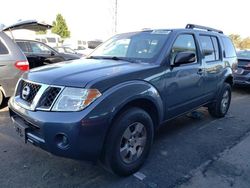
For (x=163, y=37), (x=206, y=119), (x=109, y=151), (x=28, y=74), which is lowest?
(x=206, y=119)

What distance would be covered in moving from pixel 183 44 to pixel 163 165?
5.96ft

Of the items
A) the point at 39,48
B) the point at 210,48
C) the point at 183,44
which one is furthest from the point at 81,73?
the point at 39,48

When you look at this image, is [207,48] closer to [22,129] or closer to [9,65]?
[22,129]

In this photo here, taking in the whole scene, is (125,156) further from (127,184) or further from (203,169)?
(203,169)

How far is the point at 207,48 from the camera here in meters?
4.78

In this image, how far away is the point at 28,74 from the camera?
3.30 metres

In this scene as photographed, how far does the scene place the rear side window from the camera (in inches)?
182

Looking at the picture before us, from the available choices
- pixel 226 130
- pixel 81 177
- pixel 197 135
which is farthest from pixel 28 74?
pixel 226 130

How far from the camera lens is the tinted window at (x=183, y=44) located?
3840mm

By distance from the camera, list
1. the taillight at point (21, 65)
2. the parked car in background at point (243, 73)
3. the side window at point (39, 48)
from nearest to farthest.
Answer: the taillight at point (21, 65) < the side window at point (39, 48) < the parked car in background at point (243, 73)

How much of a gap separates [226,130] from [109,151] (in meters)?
2.91

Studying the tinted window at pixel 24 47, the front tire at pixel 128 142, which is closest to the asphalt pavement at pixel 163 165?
the front tire at pixel 128 142

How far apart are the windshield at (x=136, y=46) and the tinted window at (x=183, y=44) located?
0.19 metres

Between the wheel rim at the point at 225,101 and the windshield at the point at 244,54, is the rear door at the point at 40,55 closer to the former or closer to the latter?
the wheel rim at the point at 225,101
